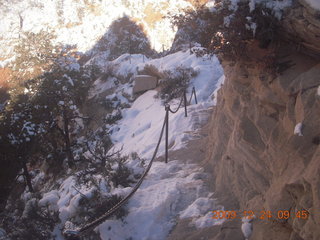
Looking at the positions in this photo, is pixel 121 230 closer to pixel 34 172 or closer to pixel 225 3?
pixel 225 3

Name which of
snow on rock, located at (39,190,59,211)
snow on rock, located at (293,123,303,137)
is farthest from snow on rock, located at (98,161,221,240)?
snow on rock, located at (39,190,59,211)

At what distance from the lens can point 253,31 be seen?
351 cm

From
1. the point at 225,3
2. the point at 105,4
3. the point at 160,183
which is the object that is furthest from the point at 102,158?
the point at 105,4

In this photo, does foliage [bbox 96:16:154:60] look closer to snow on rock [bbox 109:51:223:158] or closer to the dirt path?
snow on rock [bbox 109:51:223:158]

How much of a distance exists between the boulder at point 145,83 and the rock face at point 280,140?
35.0 ft

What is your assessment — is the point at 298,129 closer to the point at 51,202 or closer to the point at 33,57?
the point at 51,202

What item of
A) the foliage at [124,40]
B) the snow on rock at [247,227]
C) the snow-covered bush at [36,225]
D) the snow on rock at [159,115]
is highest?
the foliage at [124,40]
